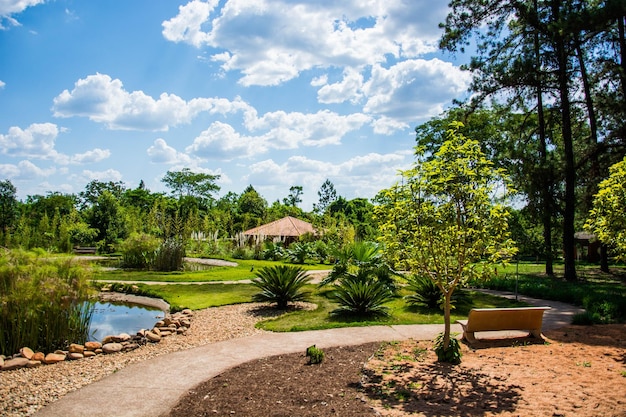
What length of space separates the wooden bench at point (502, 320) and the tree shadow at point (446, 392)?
1.33 m

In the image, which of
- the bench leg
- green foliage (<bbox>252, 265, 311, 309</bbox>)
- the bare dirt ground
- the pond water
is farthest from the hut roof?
the bare dirt ground

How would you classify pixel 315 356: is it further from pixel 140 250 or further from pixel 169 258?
pixel 140 250

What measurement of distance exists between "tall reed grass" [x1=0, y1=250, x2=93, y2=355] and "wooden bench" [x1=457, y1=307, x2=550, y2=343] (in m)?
5.84

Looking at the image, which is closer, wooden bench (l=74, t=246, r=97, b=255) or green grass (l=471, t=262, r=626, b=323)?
green grass (l=471, t=262, r=626, b=323)

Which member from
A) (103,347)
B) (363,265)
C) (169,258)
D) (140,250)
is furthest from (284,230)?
(103,347)

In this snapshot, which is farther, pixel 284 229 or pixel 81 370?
pixel 284 229

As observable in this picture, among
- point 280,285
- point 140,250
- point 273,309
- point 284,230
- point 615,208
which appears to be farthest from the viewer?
point 284,230

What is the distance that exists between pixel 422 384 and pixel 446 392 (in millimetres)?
315

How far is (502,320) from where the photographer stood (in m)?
6.71

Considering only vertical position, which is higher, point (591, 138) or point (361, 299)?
point (591, 138)

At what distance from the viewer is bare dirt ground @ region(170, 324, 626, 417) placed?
4.20 meters

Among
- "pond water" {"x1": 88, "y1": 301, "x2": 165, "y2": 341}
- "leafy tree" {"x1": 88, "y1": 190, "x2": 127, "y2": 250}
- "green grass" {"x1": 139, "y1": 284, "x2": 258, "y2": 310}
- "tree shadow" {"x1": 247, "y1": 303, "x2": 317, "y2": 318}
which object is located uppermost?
"leafy tree" {"x1": 88, "y1": 190, "x2": 127, "y2": 250}

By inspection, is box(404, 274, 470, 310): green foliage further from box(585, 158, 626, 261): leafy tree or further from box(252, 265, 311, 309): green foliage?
box(585, 158, 626, 261): leafy tree

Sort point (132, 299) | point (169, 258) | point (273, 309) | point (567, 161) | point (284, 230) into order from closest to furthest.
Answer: point (273, 309) → point (132, 299) → point (567, 161) → point (169, 258) → point (284, 230)
